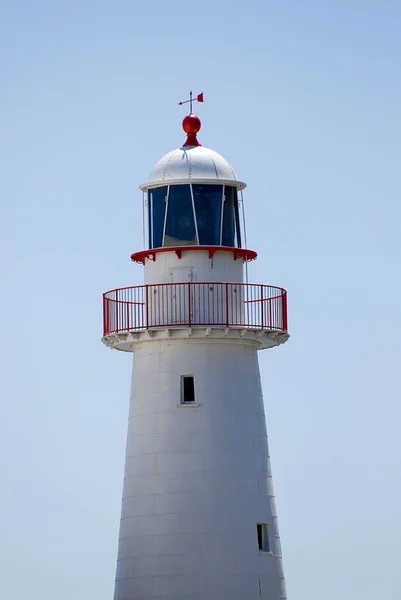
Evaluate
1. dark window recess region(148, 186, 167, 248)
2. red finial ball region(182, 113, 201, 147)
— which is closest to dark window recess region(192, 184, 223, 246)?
dark window recess region(148, 186, 167, 248)

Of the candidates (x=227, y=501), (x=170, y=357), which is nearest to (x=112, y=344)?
(x=170, y=357)

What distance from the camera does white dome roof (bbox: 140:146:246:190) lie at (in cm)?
5194

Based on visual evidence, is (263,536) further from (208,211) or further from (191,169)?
(191,169)

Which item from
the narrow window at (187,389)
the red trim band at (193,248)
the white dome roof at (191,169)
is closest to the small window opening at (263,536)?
the narrow window at (187,389)

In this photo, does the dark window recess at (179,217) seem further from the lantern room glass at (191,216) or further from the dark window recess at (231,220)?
the dark window recess at (231,220)

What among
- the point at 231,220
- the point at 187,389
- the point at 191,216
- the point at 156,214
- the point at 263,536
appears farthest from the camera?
the point at 231,220

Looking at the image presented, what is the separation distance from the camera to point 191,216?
51.9m

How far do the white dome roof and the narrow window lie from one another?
15.3 ft

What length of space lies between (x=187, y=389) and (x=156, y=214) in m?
4.26

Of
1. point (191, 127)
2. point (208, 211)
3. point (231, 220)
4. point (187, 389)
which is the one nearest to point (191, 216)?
point (208, 211)

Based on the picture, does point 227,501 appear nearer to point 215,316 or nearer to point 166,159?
point 215,316

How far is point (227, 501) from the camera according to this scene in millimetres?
50969

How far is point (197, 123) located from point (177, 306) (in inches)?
184

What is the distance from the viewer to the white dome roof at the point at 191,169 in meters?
51.9
